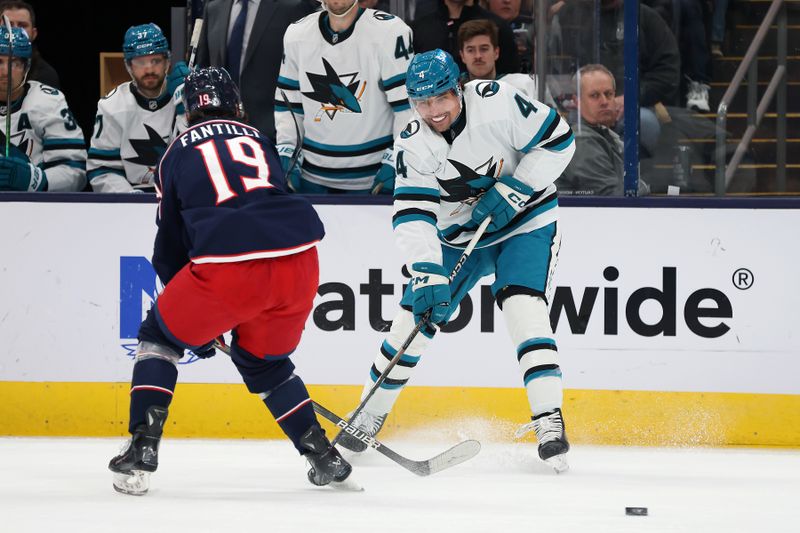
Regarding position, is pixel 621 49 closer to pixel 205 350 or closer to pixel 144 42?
pixel 144 42

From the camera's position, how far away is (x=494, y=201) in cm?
409

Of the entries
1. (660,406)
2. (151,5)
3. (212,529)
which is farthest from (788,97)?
(151,5)

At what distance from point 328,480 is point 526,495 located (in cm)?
53

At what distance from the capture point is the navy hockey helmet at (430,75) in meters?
3.94

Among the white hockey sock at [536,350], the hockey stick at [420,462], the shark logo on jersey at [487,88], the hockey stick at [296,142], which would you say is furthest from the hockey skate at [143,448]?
the hockey stick at [296,142]

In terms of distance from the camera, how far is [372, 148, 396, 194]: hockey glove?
4.87m

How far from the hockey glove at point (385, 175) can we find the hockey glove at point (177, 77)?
813 millimetres

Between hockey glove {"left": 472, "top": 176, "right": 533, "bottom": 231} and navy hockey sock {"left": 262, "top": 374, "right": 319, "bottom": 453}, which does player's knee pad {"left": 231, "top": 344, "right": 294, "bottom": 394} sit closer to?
navy hockey sock {"left": 262, "top": 374, "right": 319, "bottom": 453}

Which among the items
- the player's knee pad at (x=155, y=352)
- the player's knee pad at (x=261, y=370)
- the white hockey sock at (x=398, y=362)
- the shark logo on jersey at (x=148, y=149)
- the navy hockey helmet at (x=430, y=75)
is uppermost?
the navy hockey helmet at (x=430, y=75)

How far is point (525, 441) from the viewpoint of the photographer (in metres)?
4.84

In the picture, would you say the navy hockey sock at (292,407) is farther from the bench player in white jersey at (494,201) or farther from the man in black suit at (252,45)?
the man in black suit at (252,45)

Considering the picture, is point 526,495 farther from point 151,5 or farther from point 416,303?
point 151,5

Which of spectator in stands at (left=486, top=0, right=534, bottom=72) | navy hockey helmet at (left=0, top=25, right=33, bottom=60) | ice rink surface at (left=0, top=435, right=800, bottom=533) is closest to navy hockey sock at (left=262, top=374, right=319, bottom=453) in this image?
ice rink surface at (left=0, top=435, right=800, bottom=533)

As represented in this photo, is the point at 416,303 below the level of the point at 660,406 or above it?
above
